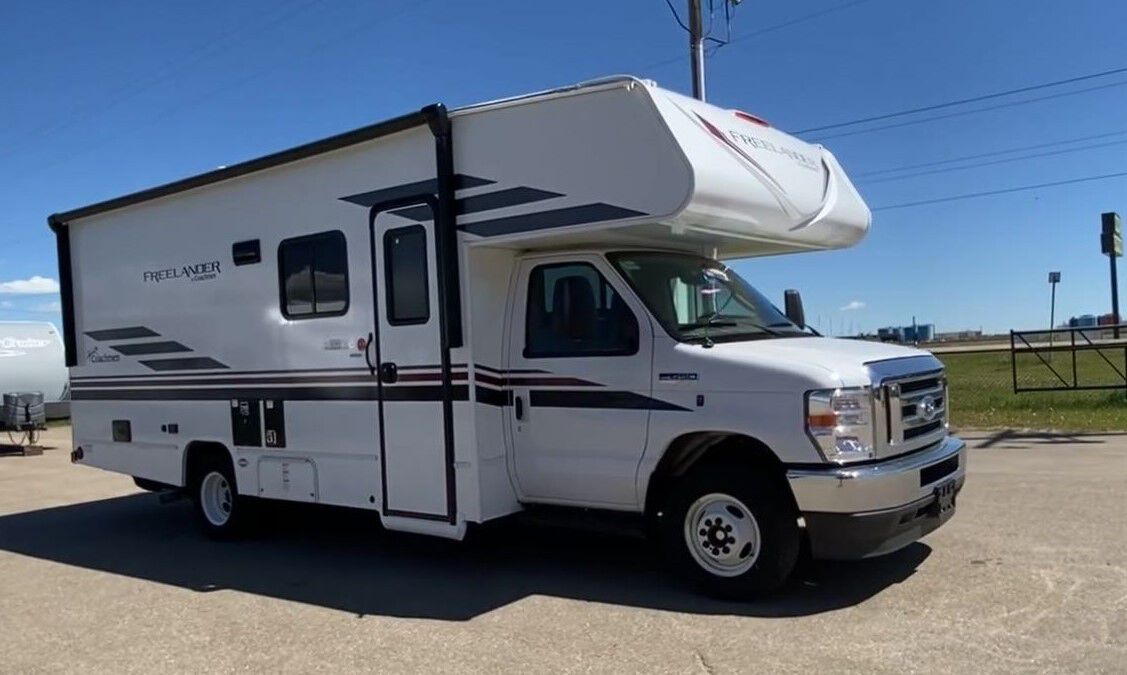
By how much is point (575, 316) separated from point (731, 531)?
66.8 inches

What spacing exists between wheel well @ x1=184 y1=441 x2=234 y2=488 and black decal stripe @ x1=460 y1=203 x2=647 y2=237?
11.7ft

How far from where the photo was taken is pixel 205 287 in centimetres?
855

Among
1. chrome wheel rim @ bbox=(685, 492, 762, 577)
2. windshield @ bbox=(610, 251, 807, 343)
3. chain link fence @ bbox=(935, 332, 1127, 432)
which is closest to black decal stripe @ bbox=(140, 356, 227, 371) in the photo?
windshield @ bbox=(610, 251, 807, 343)

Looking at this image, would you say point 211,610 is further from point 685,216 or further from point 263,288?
point 685,216

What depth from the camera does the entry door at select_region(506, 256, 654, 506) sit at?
6148mm

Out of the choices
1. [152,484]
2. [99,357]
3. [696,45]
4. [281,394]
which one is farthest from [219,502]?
[696,45]

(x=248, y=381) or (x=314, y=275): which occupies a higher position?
(x=314, y=275)

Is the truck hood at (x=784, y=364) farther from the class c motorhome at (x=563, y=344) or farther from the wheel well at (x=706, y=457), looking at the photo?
the wheel well at (x=706, y=457)

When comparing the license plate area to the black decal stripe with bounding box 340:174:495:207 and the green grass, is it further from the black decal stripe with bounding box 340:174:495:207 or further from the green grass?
the green grass

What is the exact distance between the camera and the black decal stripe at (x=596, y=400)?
6031mm

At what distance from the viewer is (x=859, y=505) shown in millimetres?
5406

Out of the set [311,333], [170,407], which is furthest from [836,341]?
[170,407]

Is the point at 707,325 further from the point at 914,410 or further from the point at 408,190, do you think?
the point at 408,190

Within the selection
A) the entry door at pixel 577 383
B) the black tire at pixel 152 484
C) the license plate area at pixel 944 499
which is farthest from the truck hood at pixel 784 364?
the black tire at pixel 152 484
